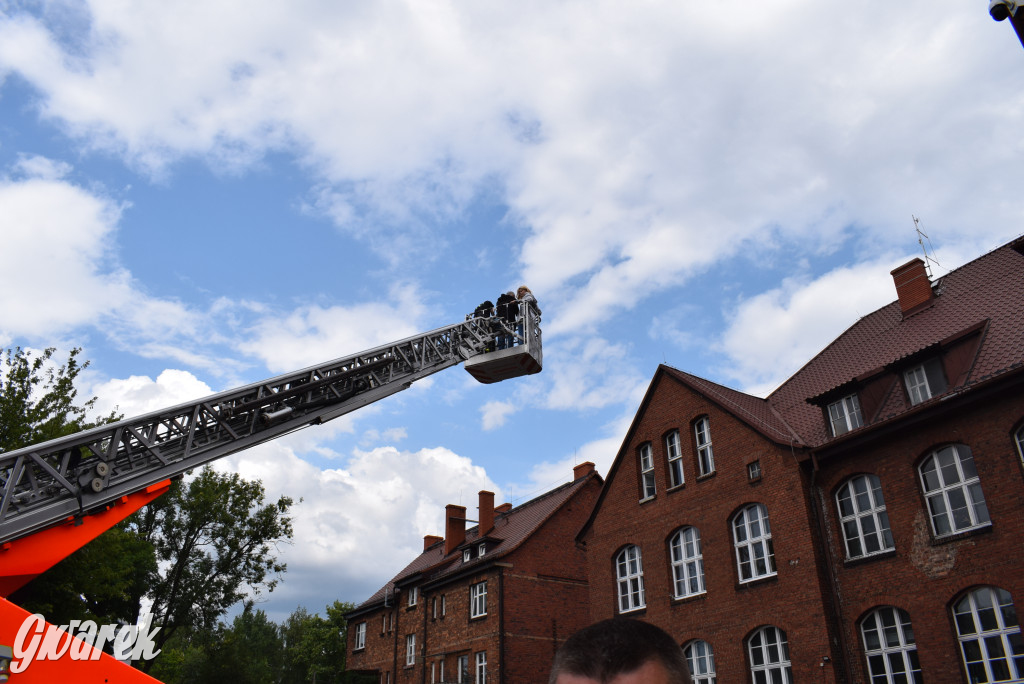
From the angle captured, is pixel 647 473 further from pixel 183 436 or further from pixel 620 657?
pixel 620 657

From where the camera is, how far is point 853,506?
732 inches

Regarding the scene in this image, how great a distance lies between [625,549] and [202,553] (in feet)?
65.3

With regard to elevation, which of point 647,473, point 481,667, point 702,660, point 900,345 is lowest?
point 702,660

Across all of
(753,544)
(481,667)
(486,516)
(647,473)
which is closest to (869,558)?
(753,544)

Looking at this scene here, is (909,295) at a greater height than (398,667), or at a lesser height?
greater

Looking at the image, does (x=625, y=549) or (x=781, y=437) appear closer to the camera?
(x=781, y=437)

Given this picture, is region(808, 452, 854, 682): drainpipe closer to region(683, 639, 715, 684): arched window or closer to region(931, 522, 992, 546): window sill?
region(931, 522, 992, 546): window sill

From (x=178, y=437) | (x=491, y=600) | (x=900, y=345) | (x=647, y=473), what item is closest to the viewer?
(x=178, y=437)

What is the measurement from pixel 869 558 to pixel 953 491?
2495 mm

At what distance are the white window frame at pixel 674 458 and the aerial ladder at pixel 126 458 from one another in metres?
11.0

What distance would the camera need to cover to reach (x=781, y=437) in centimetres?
2053

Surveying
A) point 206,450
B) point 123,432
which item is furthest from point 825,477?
point 123,432

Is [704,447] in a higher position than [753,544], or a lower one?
higher

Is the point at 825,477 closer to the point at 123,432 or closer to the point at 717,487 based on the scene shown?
the point at 717,487
